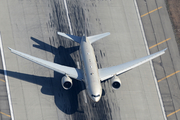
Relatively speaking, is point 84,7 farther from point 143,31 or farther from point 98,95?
point 98,95

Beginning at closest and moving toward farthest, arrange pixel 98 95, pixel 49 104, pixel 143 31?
pixel 98 95, pixel 49 104, pixel 143 31

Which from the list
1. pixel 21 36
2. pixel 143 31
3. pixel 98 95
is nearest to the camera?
pixel 98 95

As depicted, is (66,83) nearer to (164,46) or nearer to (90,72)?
(90,72)

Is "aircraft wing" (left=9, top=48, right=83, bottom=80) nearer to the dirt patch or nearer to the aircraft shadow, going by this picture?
the aircraft shadow

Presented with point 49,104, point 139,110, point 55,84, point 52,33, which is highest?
point 52,33

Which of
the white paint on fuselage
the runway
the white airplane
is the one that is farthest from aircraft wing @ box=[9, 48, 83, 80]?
the runway

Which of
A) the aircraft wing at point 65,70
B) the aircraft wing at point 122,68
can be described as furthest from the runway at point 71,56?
the aircraft wing at point 122,68

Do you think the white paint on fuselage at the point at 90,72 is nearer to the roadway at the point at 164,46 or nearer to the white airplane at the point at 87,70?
the white airplane at the point at 87,70

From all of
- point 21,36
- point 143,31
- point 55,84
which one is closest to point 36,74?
point 55,84
